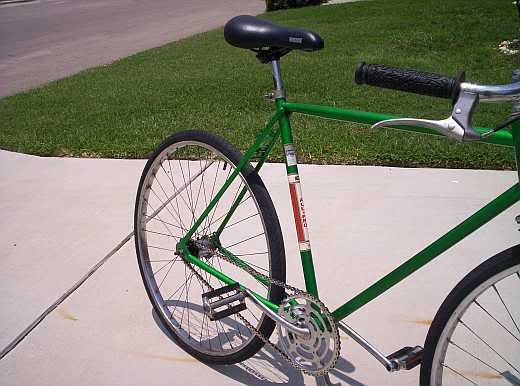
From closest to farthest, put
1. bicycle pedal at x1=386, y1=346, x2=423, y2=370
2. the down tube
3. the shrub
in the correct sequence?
1. the down tube
2. bicycle pedal at x1=386, y1=346, x2=423, y2=370
3. the shrub

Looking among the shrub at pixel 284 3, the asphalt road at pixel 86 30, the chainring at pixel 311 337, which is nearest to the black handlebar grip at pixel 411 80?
the chainring at pixel 311 337

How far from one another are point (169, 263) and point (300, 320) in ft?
4.38

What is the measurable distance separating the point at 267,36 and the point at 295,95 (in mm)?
4230

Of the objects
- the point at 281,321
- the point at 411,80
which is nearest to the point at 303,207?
the point at 281,321

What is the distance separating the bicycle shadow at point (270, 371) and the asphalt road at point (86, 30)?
6875mm

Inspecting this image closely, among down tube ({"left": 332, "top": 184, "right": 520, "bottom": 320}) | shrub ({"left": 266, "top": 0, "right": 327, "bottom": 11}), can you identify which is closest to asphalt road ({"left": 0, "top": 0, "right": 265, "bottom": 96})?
shrub ({"left": 266, "top": 0, "right": 327, "bottom": 11})

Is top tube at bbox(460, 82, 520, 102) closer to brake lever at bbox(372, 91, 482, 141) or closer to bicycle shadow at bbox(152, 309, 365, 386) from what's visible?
brake lever at bbox(372, 91, 482, 141)

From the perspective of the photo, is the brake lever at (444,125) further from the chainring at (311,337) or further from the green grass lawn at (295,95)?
the green grass lawn at (295,95)

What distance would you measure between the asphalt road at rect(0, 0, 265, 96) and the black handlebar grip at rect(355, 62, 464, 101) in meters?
7.57

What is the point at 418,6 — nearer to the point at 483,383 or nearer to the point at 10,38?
the point at 10,38

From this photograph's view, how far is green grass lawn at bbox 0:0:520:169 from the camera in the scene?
14.9ft

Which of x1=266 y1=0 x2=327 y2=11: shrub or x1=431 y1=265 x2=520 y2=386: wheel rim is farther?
x1=266 y1=0 x2=327 y2=11: shrub

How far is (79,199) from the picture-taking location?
13.5 feet

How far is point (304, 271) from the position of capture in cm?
215
